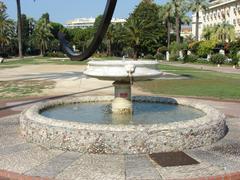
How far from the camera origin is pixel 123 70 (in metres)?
8.73

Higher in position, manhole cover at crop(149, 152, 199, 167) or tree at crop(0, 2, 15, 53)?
tree at crop(0, 2, 15, 53)

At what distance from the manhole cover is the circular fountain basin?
7.15 feet

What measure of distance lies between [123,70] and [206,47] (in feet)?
196

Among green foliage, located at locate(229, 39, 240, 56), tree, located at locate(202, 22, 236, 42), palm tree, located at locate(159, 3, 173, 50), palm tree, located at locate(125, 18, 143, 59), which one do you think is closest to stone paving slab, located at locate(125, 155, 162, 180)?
green foliage, located at locate(229, 39, 240, 56)

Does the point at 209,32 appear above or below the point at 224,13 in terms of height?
below

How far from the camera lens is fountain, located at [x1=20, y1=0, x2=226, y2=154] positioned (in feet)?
23.9

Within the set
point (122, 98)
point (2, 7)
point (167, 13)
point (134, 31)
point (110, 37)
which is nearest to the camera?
point (122, 98)

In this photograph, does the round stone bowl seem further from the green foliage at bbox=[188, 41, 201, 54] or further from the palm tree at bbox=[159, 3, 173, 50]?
the palm tree at bbox=[159, 3, 173, 50]

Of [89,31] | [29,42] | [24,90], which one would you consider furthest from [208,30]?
[24,90]

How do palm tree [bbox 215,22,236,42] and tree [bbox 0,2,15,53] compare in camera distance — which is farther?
tree [bbox 0,2,15,53]

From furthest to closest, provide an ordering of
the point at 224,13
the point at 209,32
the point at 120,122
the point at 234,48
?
1. the point at 224,13
2. the point at 209,32
3. the point at 234,48
4. the point at 120,122

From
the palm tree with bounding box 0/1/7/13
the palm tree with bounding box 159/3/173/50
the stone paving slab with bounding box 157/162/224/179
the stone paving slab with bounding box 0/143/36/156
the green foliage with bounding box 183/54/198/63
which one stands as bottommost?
the green foliage with bounding box 183/54/198/63

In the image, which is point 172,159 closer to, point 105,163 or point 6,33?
point 105,163

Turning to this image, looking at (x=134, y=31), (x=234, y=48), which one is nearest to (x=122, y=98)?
(x=234, y=48)
